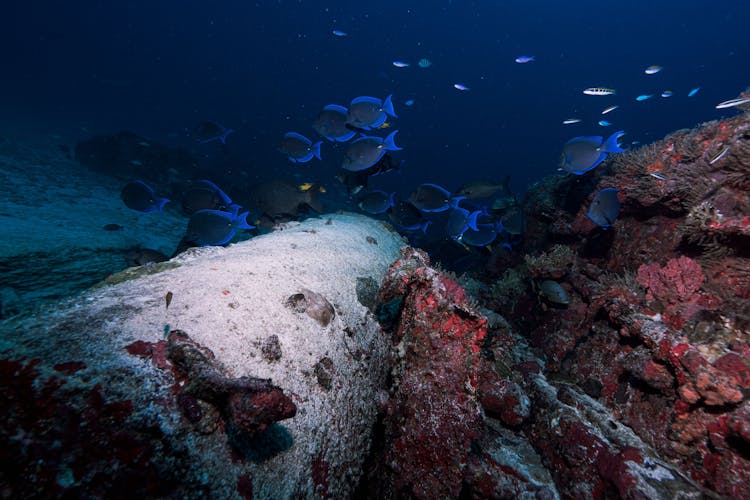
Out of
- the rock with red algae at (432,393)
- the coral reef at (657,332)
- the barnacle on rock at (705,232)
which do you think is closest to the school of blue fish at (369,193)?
the coral reef at (657,332)

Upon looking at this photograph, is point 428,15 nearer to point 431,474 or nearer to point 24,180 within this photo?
point 24,180

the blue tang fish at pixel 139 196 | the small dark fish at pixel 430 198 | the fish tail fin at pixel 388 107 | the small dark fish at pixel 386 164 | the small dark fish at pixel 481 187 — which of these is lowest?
the small dark fish at pixel 481 187

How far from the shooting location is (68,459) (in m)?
1.07

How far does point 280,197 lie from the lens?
6.43m

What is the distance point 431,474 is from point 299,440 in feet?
3.18

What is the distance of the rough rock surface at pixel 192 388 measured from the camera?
1132 millimetres

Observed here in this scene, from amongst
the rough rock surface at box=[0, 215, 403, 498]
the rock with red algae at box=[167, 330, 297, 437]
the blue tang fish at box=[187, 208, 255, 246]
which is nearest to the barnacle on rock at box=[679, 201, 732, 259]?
the rough rock surface at box=[0, 215, 403, 498]

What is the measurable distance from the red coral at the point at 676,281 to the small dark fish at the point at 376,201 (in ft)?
14.2

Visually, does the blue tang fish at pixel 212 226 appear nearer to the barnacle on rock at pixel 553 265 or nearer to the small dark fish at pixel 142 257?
the small dark fish at pixel 142 257

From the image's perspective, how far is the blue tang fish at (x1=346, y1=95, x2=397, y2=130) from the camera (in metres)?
5.38

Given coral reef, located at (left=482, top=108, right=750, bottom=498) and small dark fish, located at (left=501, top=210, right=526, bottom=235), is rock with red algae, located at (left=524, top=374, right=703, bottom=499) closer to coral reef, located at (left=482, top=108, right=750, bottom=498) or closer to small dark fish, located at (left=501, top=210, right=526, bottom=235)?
coral reef, located at (left=482, top=108, right=750, bottom=498)

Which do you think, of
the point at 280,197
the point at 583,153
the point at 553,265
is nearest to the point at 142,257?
the point at 280,197

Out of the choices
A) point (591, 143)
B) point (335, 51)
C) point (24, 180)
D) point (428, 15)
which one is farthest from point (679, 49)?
point (24, 180)

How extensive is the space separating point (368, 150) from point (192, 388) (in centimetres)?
461
